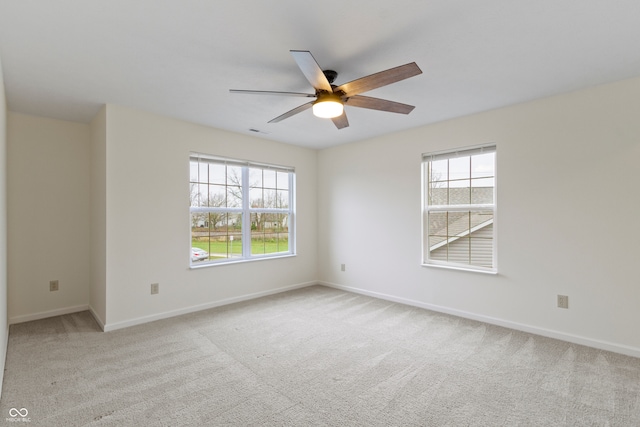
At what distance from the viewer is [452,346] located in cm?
296

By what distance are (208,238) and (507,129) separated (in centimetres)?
389

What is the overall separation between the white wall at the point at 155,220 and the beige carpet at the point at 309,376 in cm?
39

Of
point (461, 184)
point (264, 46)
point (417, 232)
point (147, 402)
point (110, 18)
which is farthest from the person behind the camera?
point (417, 232)

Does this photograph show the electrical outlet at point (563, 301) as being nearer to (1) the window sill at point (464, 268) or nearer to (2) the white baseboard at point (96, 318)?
(1) the window sill at point (464, 268)

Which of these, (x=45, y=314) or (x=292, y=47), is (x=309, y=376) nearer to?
(x=292, y=47)

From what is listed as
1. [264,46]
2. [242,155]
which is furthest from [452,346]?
[242,155]

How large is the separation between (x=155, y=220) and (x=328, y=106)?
2.55m

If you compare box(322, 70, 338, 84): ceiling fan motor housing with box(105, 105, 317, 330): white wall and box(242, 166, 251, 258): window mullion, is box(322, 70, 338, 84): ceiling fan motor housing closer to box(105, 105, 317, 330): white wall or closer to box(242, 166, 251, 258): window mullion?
box(105, 105, 317, 330): white wall

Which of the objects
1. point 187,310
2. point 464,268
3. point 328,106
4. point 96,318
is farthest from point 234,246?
point 464,268

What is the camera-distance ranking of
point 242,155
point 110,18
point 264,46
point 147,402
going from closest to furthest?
1. point 110,18
2. point 147,402
3. point 264,46
4. point 242,155

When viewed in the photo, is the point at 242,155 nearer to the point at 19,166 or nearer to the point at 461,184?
the point at 19,166

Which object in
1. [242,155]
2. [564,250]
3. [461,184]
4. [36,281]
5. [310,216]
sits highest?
[242,155]

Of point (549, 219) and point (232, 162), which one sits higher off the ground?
point (232, 162)

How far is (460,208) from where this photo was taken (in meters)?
3.90
